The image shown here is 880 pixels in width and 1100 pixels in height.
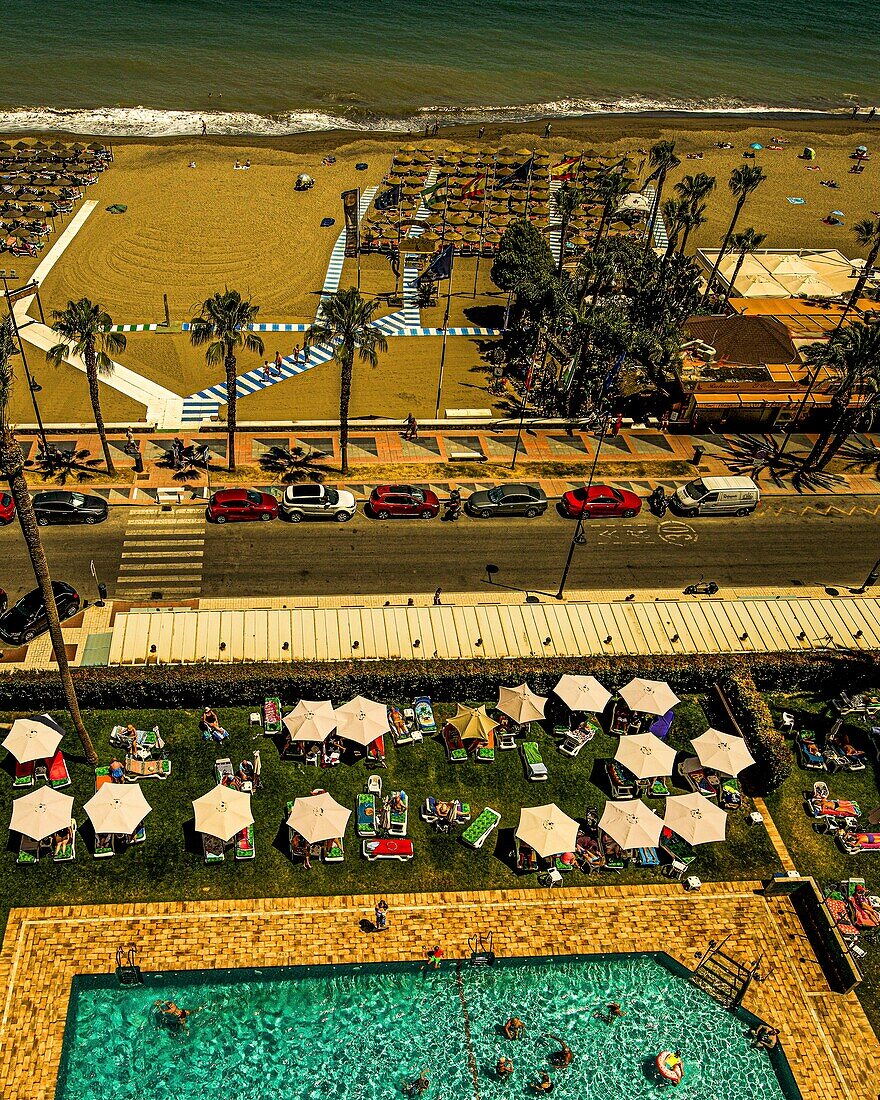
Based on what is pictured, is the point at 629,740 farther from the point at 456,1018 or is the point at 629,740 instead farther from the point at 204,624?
the point at 204,624

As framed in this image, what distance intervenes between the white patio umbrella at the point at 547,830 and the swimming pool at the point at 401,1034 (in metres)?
4.13

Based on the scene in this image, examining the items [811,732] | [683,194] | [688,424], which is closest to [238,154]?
[683,194]

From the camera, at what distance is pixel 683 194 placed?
77625 millimetres

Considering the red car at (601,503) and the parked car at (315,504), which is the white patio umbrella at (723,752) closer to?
the red car at (601,503)

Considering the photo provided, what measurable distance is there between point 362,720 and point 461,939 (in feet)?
33.8

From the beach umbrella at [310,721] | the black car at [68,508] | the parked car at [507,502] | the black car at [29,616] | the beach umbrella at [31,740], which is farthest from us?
the parked car at [507,502]

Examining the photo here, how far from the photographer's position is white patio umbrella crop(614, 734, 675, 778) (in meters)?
37.6

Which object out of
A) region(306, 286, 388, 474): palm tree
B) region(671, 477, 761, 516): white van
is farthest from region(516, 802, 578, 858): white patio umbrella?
region(306, 286, 388, 474): palm tree

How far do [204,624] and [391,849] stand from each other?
15554 millimetres

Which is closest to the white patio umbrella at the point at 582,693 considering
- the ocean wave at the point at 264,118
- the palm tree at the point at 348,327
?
the palm tree at the point at 348,327

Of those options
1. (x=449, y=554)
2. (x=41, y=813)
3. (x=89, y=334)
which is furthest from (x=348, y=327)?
(x=41, y=813)

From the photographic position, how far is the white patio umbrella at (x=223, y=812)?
33.7m

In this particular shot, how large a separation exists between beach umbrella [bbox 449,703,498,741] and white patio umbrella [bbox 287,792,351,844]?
6.74m

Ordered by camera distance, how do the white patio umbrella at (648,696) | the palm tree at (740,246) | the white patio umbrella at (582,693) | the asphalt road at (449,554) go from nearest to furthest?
the white patio umbrella at (582,693) → the white patio umbrella at (648,696) → the asphalt road at (449,554) → the palm tree at (740,246)
